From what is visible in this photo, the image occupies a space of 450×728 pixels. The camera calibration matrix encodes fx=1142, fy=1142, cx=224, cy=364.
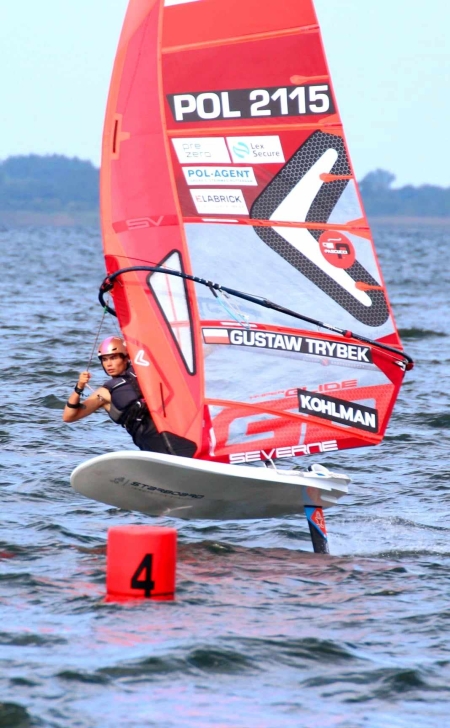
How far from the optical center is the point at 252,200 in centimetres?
897

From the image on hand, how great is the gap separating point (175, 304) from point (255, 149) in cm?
136

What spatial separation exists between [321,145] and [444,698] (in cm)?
446

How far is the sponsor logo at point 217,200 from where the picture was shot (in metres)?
8.94

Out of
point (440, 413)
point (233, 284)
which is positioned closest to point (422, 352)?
point (440, 413)

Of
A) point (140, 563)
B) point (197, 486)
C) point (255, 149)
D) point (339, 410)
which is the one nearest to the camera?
point (140, 563)

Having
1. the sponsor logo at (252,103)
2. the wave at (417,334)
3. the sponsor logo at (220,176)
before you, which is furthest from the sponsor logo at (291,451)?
the wave at (417,334)

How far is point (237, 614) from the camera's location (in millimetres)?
7297

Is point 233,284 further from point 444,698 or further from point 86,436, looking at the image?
point 86,436

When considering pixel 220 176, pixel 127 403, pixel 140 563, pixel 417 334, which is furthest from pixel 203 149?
pixel 417 334

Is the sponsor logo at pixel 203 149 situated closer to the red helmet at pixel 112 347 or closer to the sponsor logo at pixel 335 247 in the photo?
the sponsor logo at pixel 335 247

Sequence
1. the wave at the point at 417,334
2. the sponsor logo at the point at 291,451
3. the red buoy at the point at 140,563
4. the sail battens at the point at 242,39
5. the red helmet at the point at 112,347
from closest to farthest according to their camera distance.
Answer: the red buoy at the point at 140,563 < the sail battens at the point at 242,39 < the sponsor logo at the point at 291,451 < the red helmet at the point at 112,347 < the wave at the point at 417,334

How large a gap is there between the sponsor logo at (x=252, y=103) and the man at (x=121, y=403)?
1911 millimetres

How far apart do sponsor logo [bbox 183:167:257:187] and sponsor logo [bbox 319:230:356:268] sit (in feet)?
2.32

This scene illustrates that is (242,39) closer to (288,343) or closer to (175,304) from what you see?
(175,304)
